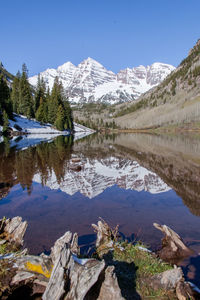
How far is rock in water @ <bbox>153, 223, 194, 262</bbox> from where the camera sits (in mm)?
7336

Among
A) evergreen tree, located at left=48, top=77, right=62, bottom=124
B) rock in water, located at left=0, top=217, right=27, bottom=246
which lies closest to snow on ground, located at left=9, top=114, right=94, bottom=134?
evergreen tree, located at left=48, top=77, right=62, bottom=124

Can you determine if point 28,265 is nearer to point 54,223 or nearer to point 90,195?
point 54,223

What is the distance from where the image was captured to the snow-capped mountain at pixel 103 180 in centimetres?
1555

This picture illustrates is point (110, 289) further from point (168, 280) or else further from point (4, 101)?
point (4, 101)

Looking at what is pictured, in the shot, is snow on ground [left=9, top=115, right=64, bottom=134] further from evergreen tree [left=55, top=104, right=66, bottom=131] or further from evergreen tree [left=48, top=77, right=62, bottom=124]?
evergreen tree [left=48, top=77, right=62, bottom=124]

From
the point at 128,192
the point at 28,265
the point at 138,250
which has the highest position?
the point at 28,265

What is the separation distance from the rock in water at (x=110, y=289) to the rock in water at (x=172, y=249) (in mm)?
3647

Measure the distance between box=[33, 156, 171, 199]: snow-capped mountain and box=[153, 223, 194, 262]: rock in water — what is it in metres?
6.85

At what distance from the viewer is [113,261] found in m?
6.18

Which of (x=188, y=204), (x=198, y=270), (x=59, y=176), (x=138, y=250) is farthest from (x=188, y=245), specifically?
(x=59, y=176)

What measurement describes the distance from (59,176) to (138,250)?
42.2 feet

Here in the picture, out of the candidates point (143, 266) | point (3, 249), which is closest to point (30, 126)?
point (3, 249)

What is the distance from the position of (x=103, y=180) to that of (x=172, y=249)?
1124 centimetres

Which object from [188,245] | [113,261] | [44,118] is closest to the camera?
[113,261]
